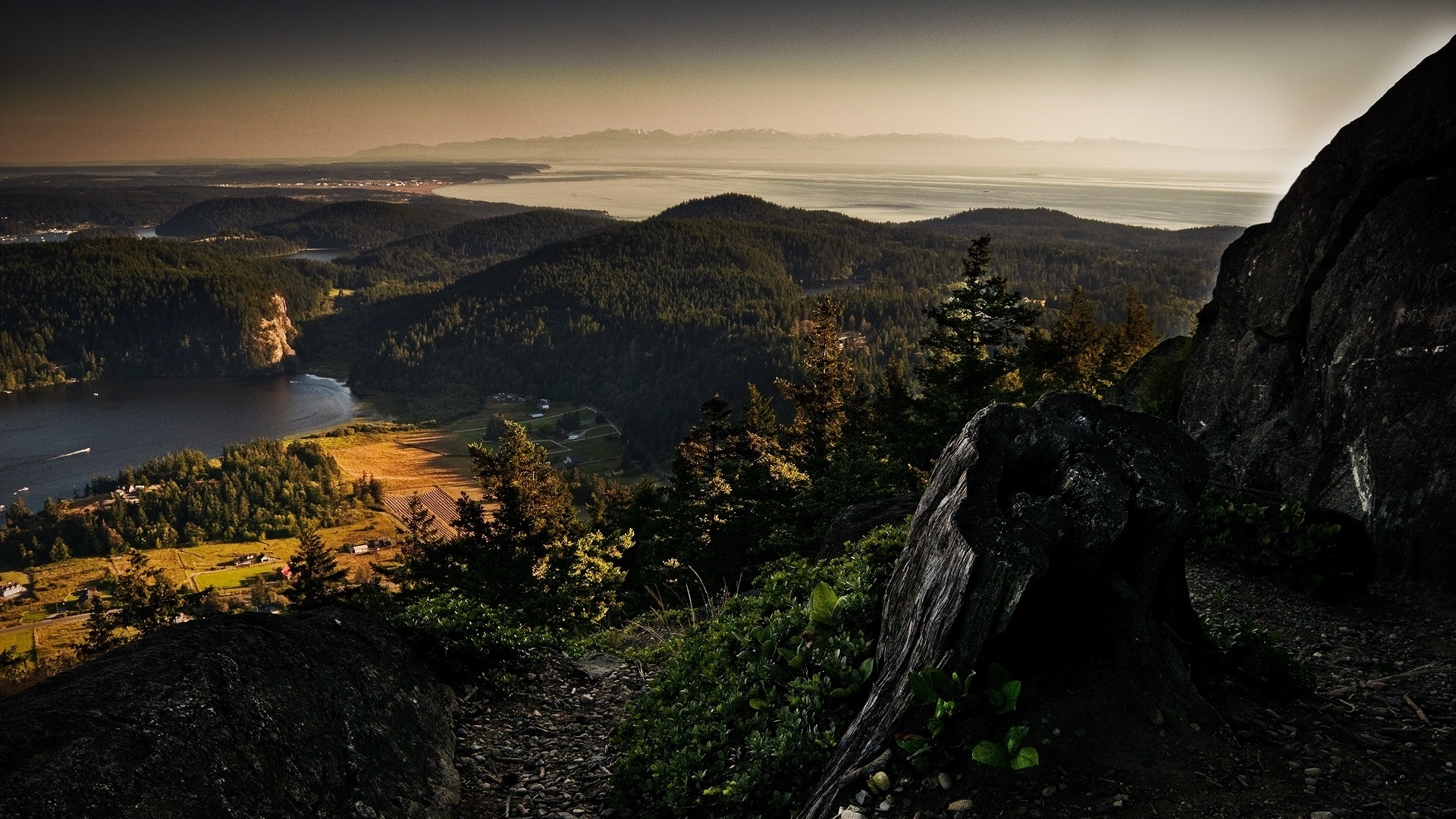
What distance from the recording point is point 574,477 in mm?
151875

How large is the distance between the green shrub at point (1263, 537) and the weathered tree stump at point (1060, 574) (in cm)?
603

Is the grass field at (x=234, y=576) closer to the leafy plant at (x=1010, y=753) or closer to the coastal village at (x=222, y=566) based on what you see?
the coastal village at (x=222, y=566)

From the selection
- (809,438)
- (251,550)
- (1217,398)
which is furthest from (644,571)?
(251,550)

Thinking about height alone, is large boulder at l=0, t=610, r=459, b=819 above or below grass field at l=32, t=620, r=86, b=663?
above

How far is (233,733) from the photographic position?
21.3 ft

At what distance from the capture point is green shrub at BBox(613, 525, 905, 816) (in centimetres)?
724

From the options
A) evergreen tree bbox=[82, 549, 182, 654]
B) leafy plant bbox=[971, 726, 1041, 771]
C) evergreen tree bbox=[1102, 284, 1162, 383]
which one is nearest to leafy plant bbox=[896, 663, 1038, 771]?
leafy plant bbox=[971, 726, 1041, 771]

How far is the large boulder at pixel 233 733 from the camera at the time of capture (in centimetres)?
548

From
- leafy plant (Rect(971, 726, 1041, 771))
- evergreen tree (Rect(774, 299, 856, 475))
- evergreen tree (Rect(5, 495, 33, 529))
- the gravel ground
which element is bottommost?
evergreen tree (Rect(5, 495, 33, 529))

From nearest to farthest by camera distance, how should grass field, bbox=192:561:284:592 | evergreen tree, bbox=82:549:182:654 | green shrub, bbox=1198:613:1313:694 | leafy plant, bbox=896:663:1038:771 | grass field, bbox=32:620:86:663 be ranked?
leafy plant, bbox=896:663:1038:771
green shrub, bbox=1198:613:1313:694
evergreen tree, bbox=82:549:182:654
grass field, bbox=32:620:86:663
grass field, bbox=192:561:284:592

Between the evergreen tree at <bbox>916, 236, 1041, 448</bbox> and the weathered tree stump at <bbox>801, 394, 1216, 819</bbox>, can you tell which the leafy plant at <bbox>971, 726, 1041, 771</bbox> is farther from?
the evergreen tree at <bbox>916, 236, 1041, 448</bbox>

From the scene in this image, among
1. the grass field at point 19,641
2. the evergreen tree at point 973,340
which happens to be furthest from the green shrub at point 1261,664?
the grass field at point 19,641

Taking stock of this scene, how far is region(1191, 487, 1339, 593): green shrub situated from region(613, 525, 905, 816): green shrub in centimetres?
715

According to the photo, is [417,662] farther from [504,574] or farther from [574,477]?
[574,477]
